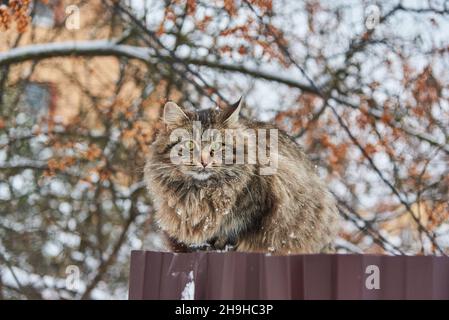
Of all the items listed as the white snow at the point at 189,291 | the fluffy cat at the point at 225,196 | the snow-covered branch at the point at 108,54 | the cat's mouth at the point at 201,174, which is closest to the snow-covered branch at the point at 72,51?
the snow-covered branch at the point at 108,54

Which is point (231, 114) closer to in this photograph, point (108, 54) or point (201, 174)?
point (201, 174)

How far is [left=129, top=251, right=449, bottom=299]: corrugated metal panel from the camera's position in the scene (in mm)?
1568

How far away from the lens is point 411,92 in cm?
553

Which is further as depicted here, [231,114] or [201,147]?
[231,114]

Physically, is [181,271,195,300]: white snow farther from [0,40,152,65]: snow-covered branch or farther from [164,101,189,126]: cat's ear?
[0,40,152,65]: snow-covered branch

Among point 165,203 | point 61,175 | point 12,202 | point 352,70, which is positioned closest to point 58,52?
point 61,175

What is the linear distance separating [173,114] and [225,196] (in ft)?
1.52

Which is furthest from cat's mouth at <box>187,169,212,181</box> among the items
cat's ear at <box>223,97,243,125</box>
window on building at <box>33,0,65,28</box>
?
window on building at <box>33,0,65,28</box>

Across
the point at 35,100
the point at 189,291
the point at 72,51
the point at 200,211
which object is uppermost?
the point at 72,51

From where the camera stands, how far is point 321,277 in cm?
158

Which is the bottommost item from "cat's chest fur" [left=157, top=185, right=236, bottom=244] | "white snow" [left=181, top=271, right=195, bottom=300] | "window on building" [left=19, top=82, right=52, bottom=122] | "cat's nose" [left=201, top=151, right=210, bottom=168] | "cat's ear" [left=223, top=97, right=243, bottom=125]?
"white snow" [left=181, top=271, right=195, bottom=300]

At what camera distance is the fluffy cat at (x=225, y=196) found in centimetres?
255

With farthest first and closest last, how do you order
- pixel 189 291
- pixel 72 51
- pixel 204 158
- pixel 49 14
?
pixel 49 14
pixel 72 51
pixel 204 158
pixel 189 291

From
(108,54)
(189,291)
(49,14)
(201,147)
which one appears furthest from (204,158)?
(49,14)
